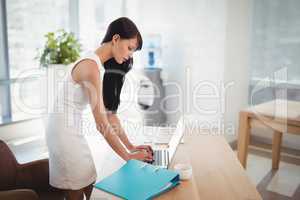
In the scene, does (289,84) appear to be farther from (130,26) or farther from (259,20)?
(130,26)

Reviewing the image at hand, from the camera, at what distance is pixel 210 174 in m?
1.54

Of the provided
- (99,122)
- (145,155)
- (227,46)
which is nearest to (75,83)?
(99,122)

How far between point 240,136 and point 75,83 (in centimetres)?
202

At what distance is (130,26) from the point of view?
5.13 feet

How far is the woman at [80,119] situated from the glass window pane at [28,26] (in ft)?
10.00

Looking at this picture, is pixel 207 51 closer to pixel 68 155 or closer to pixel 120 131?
pixel 120 131

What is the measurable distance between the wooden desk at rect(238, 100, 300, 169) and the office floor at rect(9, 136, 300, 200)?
1.07 feet

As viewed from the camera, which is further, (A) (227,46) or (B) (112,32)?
(A) (227,46)

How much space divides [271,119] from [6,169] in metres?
2.18

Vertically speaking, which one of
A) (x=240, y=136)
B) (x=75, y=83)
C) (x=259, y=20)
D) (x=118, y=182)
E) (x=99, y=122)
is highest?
(x=259, y=20)

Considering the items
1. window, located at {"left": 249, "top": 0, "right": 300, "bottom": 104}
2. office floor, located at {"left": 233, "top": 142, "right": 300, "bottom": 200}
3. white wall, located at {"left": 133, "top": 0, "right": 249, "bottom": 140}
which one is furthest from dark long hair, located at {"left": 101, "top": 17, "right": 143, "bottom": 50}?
window, located at {"left": 249, "top": 0, "right": 300, "bottom": 104}

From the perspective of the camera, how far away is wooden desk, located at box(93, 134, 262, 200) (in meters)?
1.32

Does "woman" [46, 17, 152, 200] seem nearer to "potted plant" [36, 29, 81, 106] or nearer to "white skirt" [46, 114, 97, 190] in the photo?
"white skirt" [46, 114, 97, 190]

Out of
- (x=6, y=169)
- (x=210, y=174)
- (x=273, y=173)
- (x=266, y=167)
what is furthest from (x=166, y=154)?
(x=266, y=167)
